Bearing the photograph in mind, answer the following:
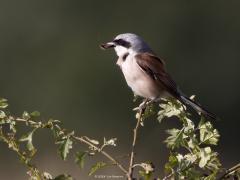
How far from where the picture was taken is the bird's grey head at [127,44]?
4512 millimetres

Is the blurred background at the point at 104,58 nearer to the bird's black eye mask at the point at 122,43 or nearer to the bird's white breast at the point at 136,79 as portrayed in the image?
the bird's white breast at the point at 136,79

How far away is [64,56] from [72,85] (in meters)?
0.90

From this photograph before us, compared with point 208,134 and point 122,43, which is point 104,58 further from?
point 208,134

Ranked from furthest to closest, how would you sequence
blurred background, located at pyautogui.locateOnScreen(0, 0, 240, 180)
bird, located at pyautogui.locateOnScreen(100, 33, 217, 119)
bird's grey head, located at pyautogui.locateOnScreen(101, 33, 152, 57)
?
1. blurred background, located at pyautogui.locateOnScreen(0, 0, 240, 180)
2. bird, located at pyautogui.locateOnScreen(100, 33, 217, 119)
3. bird's grey head, located at pyautogui.locateOnScreen(101, 33, 152, 57)

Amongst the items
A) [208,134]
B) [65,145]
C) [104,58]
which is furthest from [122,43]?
[104,58]

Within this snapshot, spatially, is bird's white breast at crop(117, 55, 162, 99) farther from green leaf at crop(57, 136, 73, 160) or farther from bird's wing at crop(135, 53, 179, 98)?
green leaf at crop(57, 136, 73, 160)

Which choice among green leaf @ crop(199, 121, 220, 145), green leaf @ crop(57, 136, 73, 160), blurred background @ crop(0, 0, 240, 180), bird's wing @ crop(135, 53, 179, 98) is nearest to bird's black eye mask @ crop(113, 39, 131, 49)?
bird's wing @ crop(135, 53, 179, 98)

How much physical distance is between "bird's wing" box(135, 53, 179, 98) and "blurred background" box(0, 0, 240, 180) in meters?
13.1

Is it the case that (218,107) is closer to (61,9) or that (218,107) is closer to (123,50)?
(61,9)

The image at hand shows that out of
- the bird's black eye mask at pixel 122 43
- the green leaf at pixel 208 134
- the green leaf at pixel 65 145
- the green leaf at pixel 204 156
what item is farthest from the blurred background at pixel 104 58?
the green leaf at pixel 204 156

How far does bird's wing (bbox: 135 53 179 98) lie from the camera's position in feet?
15.8

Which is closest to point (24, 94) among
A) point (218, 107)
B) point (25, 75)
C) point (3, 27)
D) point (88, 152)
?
point (25, 75)

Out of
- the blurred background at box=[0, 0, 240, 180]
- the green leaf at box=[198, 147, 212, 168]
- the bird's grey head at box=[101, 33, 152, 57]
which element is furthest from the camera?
the blurred background at box=[0, 0, 240, 180]

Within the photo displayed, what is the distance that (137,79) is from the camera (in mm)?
4922
